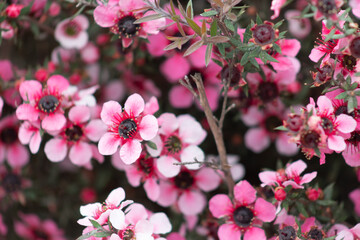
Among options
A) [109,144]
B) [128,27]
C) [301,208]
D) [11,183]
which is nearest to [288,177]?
[301,208]

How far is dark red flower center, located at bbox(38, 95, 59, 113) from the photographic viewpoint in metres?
1.15

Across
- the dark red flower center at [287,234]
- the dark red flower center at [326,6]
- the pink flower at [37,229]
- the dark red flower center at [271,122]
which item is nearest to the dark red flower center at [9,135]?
the pink flower at [37,229]

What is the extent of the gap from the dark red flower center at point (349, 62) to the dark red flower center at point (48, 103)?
691 millimetres

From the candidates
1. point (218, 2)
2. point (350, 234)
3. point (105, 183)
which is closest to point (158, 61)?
point (105, 183)

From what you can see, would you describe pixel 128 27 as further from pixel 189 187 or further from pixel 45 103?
pixel 189 187

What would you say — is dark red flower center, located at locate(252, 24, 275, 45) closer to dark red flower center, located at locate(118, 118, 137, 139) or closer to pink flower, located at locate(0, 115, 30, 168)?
dark red flower center, located at locate(118, 118, 137, 139)

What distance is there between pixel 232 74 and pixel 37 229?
0.91 meters

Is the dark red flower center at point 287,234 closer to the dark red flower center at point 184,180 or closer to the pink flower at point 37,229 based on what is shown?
the dark red flower center at point 184,180

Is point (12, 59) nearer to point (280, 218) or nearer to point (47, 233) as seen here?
point (47, 233)

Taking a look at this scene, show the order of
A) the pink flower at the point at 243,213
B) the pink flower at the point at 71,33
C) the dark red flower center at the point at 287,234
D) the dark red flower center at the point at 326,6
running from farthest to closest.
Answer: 1. the pink flower at the point at 71,33
2. the pink flower at the point at 243,213
3. the dark red flower center at the point at 287,234
4. the dark red flower center at the point at 326,6

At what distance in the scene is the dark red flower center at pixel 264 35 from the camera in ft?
3.15

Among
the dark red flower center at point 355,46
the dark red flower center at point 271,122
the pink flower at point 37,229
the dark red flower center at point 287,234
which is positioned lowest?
the pink flower at point 37,229

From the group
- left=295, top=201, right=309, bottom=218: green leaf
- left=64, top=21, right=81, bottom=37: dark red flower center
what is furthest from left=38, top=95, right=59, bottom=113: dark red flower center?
left=295, top=201, right=309, bottom=218: green leaf

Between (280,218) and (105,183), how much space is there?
2.38ft
